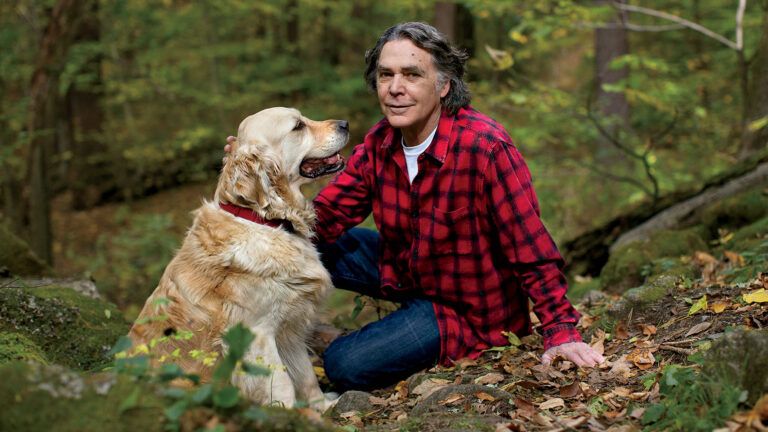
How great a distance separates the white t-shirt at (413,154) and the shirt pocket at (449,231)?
0.76 feet

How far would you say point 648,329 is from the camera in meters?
3.35

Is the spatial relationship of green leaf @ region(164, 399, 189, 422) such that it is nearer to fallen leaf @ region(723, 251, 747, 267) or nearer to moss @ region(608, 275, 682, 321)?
moss @ region(608, 275, 682, 321)

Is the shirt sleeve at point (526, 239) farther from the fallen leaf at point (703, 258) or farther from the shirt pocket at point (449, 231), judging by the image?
the fallen leaf at point (703, 258)

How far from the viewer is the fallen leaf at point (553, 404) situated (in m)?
2.68

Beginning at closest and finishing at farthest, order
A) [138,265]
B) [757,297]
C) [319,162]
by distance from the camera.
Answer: [757,297] < [319,162] < [138,265]

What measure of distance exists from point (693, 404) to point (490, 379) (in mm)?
1149

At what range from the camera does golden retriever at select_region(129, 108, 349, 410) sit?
3074 millimetres

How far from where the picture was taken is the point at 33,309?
3.66m

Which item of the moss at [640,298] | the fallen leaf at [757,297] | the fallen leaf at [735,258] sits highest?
the fallen leaf at [757,297]

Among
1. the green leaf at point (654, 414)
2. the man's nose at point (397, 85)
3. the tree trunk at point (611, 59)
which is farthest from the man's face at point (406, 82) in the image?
the tree trunk at point (611, 59)

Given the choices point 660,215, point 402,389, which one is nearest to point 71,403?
point 402,389

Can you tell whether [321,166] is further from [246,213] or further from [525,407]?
[525,407]

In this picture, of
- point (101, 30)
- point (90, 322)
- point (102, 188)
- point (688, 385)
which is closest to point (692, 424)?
point (688, 385)

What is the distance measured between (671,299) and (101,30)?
1125 cm
